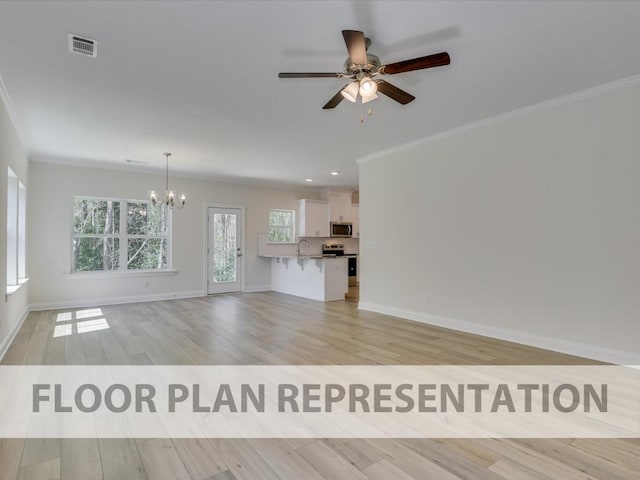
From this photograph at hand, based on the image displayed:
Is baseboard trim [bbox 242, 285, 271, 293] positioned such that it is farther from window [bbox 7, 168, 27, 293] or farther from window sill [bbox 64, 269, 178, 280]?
window [bbox 7, 168, 27, 293]

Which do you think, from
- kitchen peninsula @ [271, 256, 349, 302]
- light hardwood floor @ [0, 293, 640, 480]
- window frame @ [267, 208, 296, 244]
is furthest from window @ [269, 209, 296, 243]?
light hardwood floor @ [0, 293, 640, 480]

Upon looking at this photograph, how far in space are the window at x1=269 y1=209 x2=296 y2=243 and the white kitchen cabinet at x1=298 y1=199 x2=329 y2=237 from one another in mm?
227

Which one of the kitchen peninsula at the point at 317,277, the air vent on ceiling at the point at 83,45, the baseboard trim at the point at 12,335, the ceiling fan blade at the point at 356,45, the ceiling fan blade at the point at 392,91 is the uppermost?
the air vent on ceiling at the point at 83,45

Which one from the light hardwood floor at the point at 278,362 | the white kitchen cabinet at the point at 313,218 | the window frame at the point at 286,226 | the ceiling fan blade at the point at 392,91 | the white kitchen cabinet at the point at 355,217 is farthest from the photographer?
the white kitchen cabinet at the point at 355,217

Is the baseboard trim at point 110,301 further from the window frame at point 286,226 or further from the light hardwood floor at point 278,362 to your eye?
the window frame at point 286,226

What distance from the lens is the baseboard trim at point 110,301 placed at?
5938mm

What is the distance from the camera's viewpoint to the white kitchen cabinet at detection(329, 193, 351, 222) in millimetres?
9321

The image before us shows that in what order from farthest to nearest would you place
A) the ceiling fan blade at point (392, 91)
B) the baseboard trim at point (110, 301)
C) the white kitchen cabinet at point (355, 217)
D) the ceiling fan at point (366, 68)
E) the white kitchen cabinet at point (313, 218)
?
the white kitchen cabinet at point (355, 217)
the white kitchen cabinet at point (313, 218)
the baseboard trim at point (110, 301)
the ceiling fan blade at point (392, 91)
the ceiling fan at point (366, 68)

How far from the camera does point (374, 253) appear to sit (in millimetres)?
5824

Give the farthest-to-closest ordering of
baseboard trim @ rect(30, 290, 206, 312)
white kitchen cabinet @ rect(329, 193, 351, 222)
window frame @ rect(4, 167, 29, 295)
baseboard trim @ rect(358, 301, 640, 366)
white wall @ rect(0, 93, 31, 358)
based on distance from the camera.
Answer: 1. white kitchen cabinet @ rect(329, 193, 351, 222)
2. baseboard trim @ rect(30, 290, 206, 312)
3. window frame @ rect(4, 167, 29, 295)
4. white wall @ rect(0, 93, 31, 358)
5. baseboard trim @ rect(358, 301, 640, 366)

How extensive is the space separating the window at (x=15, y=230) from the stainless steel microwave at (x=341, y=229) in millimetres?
6265

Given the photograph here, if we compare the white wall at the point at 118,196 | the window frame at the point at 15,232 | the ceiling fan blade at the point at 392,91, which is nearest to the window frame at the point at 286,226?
the white wall at the point at 118,196

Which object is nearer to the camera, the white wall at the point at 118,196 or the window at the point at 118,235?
the white wall at the point at 118,196

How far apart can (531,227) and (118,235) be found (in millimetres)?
6786
